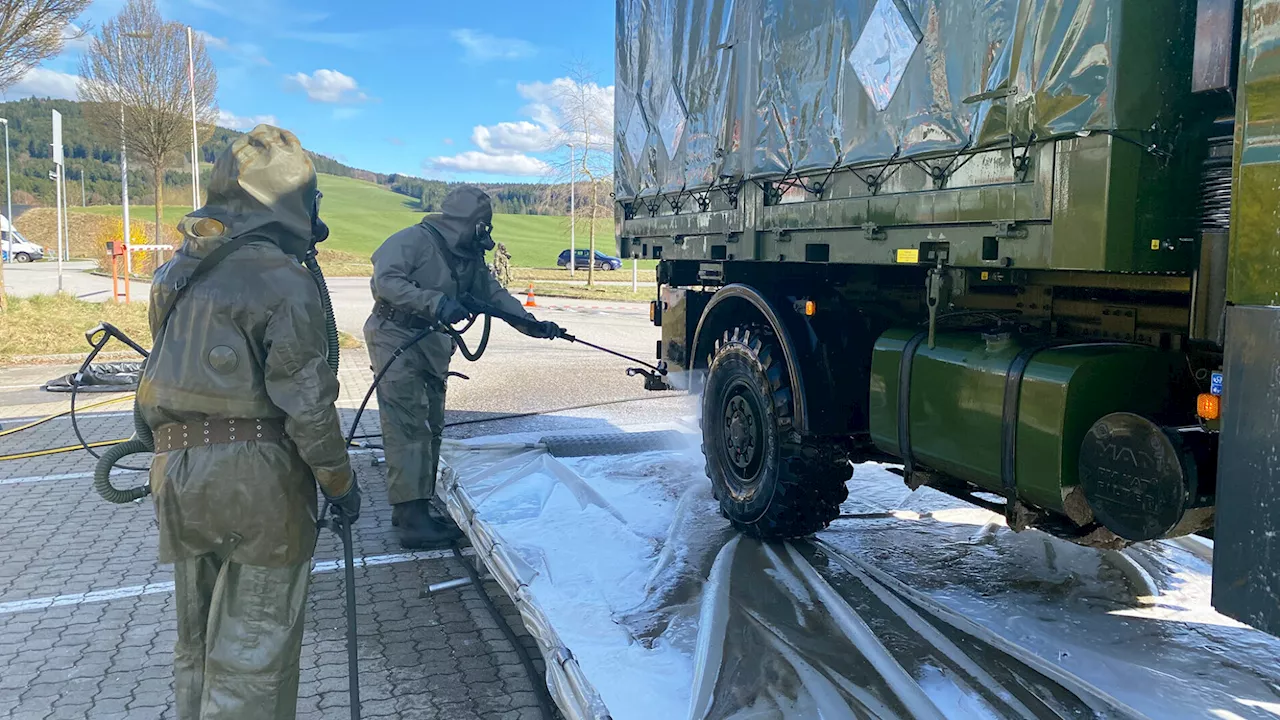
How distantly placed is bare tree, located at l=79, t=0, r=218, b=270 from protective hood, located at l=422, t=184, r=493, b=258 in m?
19.5

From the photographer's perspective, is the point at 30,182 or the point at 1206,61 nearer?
the point at 1206,61

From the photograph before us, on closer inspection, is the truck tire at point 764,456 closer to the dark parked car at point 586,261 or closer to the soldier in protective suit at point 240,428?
the soldier in protective suit at point 240,428

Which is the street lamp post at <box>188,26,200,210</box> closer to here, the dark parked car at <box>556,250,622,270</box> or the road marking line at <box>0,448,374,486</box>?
the road marking line at <box>0,448,374,486</box>

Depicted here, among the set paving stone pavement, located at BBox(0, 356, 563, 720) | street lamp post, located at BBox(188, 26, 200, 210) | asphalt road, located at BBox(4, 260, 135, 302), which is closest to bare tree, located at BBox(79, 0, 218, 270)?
street lamp post, located at BBox(188, 26, 200, 210)

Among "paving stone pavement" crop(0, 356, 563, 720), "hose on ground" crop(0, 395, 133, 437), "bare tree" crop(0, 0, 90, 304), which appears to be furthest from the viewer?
"bare tree" crop(0, 0, 90, 304)

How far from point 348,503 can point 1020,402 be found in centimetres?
229

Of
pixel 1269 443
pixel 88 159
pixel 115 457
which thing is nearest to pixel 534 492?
pixel 115 457

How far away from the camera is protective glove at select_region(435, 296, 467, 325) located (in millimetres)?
5074

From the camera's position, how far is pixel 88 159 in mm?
110688

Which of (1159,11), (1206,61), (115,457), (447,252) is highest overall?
(1159,11)

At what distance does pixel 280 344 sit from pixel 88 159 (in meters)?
129

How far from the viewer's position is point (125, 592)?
4547 millimetres

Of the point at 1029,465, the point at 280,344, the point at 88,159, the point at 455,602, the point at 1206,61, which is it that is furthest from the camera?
the point at 88,159

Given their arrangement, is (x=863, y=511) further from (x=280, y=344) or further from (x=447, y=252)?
(x=280, y=344)
